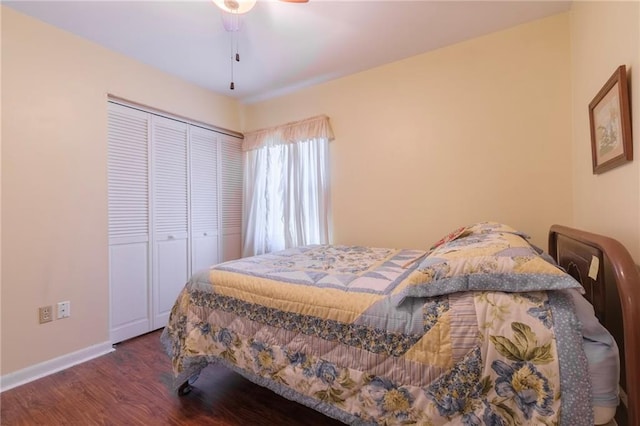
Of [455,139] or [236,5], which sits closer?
[236,5]

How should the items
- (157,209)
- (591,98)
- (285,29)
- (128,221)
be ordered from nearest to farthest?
1. (591,98)
2. (285,29)
3. (128,221)
4. (157,209)

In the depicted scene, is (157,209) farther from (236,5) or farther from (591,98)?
(591,98)

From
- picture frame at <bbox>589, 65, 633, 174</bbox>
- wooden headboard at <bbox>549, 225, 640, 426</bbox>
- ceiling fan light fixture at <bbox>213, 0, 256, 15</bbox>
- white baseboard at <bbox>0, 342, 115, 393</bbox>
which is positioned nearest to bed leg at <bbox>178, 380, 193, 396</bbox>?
white baseboard at <bbox>0, 342, 115, 393</bbox>

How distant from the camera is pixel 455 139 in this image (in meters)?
2.36

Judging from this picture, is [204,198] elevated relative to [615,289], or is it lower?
elevated

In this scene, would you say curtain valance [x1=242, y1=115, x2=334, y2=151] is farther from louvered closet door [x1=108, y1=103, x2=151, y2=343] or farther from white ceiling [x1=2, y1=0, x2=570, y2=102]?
→ louvered closet door [x1=108, y1=103, x2=151, y2=343]

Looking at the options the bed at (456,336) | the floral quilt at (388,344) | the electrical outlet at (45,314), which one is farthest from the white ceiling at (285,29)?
the electrical outlet at (45,314)

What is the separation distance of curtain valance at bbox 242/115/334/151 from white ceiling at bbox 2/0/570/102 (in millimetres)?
526

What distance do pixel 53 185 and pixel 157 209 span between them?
80 cm

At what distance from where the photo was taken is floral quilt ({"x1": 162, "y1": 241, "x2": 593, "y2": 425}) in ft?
2.84

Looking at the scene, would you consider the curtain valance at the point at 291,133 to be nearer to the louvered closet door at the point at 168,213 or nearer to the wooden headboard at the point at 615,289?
the louvered closet door at the point at 168,213

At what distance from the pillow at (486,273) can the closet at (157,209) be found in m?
2.48

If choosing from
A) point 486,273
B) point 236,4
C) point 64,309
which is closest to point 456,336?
point 486,273

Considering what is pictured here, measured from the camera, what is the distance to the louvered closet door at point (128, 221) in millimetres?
2398
